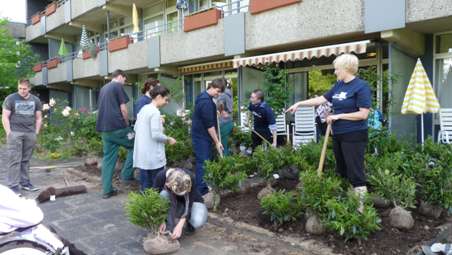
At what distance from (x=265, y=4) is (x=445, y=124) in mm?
5221

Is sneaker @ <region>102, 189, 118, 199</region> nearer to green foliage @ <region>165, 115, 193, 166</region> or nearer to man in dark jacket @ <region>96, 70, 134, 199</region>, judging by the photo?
man in dark jacket @ <region>96, 70, 134, 199</region>

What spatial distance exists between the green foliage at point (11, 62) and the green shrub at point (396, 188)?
25.7m

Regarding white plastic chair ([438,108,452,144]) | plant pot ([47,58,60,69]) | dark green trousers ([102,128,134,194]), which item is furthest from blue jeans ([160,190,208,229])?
plant pot ([47,58,60,69])

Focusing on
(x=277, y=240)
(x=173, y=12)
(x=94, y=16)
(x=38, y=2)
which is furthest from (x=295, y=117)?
(x=38, y=2)

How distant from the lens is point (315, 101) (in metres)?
4.89

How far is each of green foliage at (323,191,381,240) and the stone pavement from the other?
329 millimetres

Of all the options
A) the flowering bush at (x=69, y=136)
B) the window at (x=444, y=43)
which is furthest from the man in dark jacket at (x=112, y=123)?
the window at (x=444, y=43)

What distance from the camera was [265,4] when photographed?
11.0 meters

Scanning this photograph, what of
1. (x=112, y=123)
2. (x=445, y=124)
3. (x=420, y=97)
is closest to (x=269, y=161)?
(x=112, y=123)

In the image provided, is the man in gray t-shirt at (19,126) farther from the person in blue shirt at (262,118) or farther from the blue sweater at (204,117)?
the person in blue shirt at (262,118)

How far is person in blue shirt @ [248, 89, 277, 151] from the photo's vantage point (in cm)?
750

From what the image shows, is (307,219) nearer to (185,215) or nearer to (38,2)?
(185,215)

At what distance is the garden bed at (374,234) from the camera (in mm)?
4012

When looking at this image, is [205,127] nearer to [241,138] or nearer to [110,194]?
[110,194]
